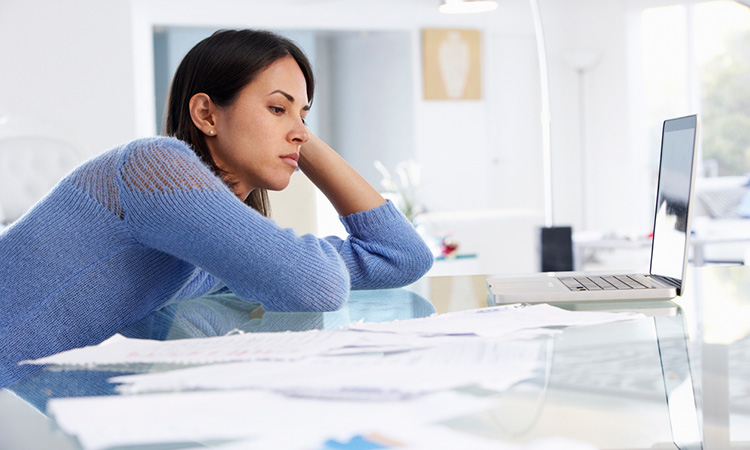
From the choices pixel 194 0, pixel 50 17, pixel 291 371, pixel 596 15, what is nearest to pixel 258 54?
pixel 291 371

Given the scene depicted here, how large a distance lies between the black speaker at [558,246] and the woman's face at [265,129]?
3.08 meters

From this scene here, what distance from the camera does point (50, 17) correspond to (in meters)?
5.03

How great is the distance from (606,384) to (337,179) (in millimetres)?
881

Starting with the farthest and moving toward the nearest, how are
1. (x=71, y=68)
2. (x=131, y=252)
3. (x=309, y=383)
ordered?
(x=71, y=68), (x=131, y=252), (x=309, y=383)

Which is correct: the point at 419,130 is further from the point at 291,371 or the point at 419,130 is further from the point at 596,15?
the point at 291,371

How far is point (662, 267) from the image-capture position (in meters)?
1.18

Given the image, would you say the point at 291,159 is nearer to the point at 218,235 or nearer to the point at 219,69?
the point at 219,69

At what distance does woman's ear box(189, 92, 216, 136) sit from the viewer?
4.12ft

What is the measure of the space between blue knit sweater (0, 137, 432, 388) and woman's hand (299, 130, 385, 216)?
0.31 m

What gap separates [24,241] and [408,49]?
6.69m

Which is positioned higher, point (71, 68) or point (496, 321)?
point (71, 68)

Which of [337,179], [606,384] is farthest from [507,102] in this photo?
[606,384]

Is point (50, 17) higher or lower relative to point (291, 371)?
higher

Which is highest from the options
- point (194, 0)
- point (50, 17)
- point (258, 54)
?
point (194, 0)
